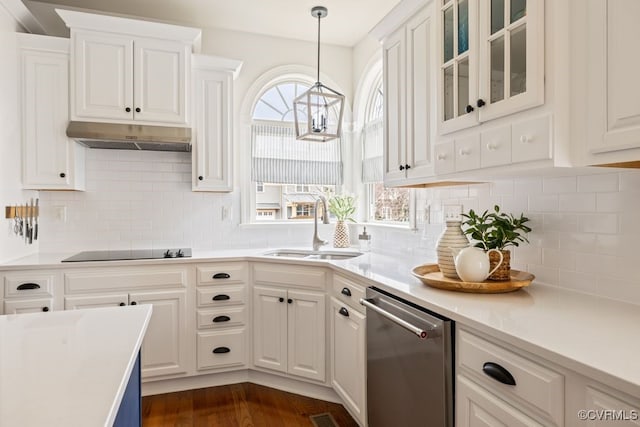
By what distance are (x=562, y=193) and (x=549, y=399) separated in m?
0.98

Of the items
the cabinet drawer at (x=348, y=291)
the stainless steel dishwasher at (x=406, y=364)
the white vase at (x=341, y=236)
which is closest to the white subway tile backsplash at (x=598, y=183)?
the stainless steel dishwasher at (x=406, y=364)

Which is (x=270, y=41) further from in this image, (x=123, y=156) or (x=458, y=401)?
(x=458, y=401)

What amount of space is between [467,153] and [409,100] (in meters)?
0.63

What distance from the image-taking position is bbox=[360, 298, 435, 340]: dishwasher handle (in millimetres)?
1448

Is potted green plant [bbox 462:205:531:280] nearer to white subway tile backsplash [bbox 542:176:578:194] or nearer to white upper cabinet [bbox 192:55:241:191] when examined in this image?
white subway tile backsplash [bbox 542:176:578:194]

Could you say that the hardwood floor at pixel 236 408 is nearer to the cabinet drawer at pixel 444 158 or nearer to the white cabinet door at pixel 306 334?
the white cabinet door at pixel 306 334

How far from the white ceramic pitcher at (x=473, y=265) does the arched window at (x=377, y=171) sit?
1.33 meters

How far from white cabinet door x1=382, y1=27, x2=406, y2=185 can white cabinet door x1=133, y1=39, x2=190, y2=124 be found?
1506 mm

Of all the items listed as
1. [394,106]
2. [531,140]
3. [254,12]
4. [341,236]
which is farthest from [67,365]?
[254,12]

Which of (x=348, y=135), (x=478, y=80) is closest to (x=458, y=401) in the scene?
(x=478, y=80)

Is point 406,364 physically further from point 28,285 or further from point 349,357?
point 28,285

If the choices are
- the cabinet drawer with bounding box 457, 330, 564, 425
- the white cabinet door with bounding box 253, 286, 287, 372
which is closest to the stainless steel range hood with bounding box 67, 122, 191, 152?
the white cabinet door with bounding box 253, 286, 287, 372

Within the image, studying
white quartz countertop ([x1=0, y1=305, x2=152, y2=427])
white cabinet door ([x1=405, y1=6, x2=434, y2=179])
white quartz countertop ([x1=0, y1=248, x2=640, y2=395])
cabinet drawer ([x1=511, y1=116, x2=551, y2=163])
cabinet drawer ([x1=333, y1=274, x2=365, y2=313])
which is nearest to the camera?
white quartz countertop ([x1=0, y1=305, x2=152, y2=427])

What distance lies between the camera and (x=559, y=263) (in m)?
1.70
